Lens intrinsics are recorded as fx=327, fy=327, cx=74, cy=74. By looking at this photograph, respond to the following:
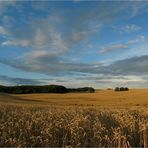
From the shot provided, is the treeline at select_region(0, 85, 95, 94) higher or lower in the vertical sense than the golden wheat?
higher

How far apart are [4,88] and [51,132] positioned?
83.9 metres

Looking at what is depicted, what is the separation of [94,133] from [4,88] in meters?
84.2

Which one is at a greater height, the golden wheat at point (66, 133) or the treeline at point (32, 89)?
A: the treeline at point (32, 89)

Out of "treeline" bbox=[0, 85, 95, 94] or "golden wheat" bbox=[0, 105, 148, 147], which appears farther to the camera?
"treeline" bbox=[0, 85, 95, 94]

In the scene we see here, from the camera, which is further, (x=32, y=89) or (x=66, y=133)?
(x=32, y=89)

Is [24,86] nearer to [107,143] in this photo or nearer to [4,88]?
[4,88]

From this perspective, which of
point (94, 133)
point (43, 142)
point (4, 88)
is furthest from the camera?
point (4, 88)

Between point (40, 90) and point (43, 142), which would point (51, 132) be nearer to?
point (43, 142)

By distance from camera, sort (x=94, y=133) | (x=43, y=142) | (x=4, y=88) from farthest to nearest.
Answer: (x=4, y=88), (x=94, y=133), (x=43, y=142)

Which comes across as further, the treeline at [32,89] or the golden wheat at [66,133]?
the treeline at [32,89]

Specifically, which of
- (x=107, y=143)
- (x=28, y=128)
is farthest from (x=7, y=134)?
(x=107, y=143)

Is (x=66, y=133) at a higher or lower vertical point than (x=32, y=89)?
lower

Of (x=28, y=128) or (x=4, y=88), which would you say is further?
(x=4, y=88)

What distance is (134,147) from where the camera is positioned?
7.26m
